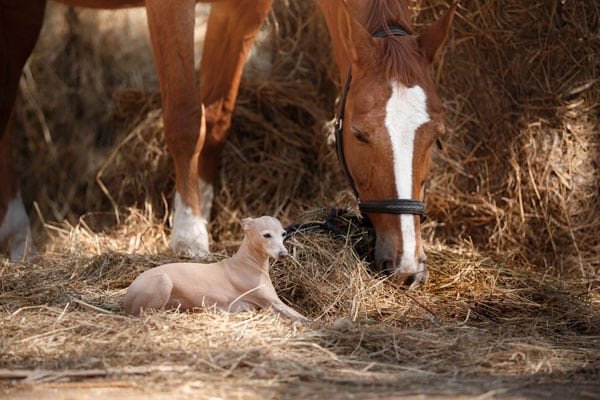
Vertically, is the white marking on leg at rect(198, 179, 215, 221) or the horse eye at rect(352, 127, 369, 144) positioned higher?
the horse eye at rect(352, 127, 369, 144)

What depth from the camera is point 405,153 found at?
3242mm

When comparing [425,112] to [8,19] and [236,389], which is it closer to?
[236,389]

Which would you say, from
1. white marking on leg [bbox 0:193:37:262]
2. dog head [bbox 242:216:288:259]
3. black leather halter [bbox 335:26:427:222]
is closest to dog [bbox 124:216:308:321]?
dog head [bbox 242:216:288:259]

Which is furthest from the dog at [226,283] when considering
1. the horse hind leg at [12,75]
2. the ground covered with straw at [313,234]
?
the horse hind leg at [12,75]

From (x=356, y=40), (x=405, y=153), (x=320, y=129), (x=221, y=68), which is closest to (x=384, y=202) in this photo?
(x=405, y=153)

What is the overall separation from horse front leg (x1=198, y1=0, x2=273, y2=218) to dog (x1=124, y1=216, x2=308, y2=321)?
66.9 inches

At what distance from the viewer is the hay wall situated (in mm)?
4691

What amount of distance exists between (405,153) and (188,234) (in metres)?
1.34

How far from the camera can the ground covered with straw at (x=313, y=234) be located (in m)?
2.37

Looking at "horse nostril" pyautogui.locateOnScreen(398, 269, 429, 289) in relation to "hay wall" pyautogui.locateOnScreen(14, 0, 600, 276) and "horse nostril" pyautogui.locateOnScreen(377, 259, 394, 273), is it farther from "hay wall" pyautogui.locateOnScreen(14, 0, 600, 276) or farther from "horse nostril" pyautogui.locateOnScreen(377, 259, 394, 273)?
"hay wall" pyautogui.locateOnScreen(14, 0, 600, 276)

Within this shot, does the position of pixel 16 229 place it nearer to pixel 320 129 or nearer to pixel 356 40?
pixel 320 129

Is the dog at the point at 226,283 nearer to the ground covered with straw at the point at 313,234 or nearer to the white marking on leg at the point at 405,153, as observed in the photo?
the ground covered with straw at the point at 313,234

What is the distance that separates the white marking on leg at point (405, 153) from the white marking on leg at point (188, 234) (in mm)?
1181

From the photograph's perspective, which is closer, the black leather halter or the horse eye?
the black leather halter
